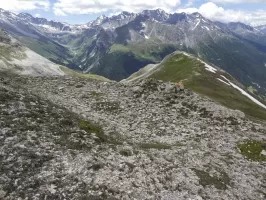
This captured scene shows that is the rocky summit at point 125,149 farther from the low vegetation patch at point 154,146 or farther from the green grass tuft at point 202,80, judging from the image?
the green grass tuft at point 202,80

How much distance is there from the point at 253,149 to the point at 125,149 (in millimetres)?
15186

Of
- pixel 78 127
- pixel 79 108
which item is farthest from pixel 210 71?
pixel 78 127

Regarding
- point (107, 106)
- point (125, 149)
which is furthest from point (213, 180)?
point (107, 106)

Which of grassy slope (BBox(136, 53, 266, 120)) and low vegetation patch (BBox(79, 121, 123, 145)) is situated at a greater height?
low vegetation patch (BBox(79, 121, 123, 145))

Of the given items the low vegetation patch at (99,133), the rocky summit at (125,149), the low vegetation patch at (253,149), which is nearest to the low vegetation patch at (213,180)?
the rocky summit at (125,149)

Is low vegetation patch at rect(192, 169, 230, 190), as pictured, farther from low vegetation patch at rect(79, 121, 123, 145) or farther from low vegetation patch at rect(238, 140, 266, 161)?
low vegetation patch at rect(79, 121, 123, 145)

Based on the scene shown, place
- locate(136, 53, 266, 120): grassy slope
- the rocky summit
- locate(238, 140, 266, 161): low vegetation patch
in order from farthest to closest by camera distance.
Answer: locate(136, 53, 266, 120): grassy slope → locate(238, 140, 266, 161): low vegetation patch → the rocky summit

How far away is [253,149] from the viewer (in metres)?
31.6

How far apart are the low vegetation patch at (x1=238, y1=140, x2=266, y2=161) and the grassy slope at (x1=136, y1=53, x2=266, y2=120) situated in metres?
40.7

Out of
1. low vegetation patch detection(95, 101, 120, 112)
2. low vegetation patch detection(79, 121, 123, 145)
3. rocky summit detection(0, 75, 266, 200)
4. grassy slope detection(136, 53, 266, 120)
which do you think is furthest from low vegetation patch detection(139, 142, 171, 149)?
grassy slope detection(136, 53, 266, 120)

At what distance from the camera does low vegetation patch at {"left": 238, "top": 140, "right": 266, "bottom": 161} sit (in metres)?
30.1

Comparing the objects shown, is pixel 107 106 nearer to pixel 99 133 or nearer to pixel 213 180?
pixel 99 133

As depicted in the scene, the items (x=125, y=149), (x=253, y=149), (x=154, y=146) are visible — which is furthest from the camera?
(x=253, y=149)

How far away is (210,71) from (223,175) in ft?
340
